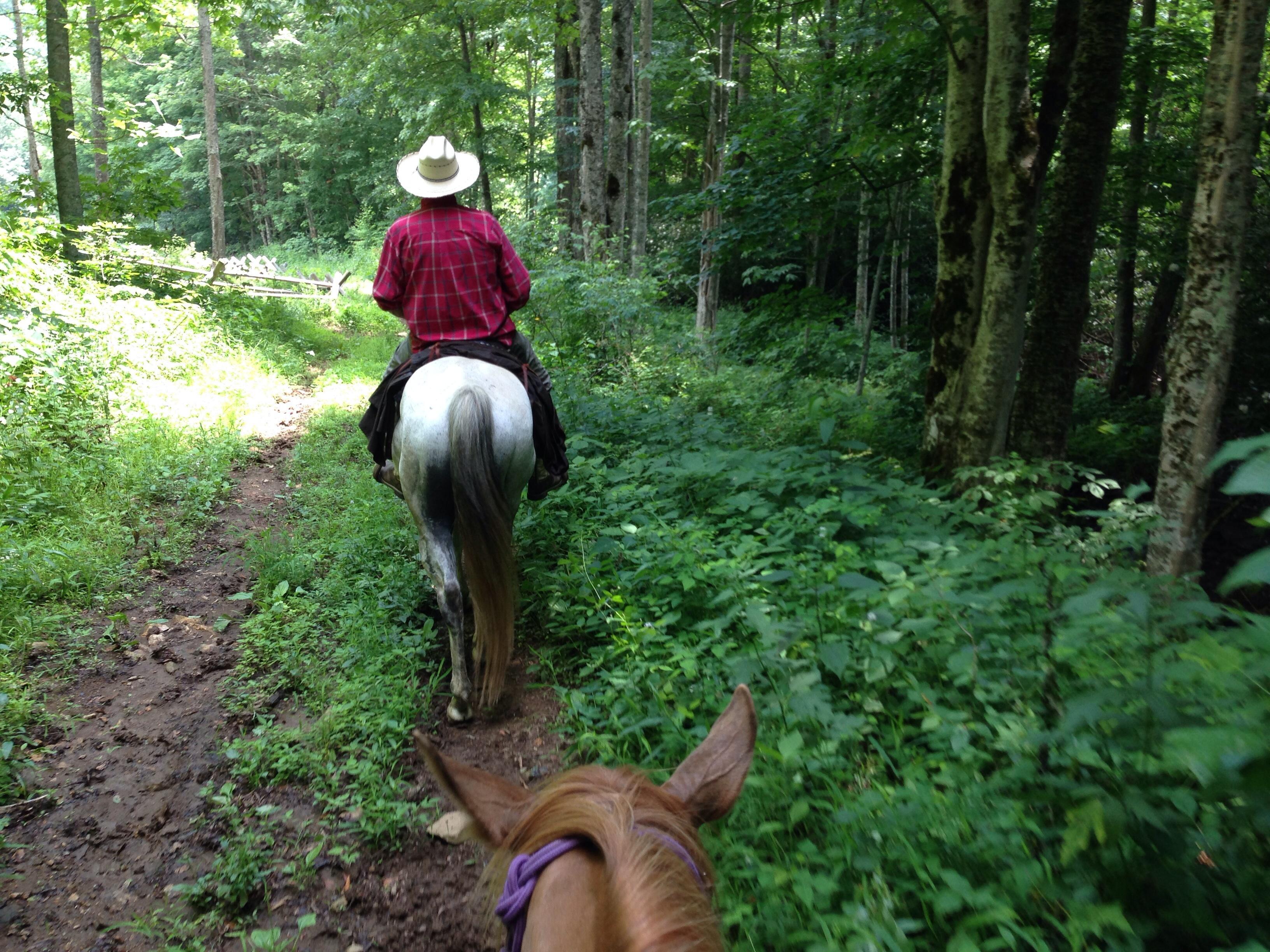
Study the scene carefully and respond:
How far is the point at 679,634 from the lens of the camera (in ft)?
12.2

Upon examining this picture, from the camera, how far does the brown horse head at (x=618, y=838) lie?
0.98 meters

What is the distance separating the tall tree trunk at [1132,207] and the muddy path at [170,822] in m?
8.60

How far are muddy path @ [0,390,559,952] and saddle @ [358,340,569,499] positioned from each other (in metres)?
1.23

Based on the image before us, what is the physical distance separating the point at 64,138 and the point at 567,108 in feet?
30.3

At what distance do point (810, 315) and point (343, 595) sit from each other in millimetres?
5015

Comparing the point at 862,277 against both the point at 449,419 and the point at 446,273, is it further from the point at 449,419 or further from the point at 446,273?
the point at 449,419

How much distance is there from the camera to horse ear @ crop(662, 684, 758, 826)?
1.41 m

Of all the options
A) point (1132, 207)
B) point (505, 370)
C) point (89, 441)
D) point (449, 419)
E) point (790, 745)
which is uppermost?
point (1132, 207)

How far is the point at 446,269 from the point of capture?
427cm

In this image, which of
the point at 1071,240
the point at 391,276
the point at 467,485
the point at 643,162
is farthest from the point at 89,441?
the point at 643,162

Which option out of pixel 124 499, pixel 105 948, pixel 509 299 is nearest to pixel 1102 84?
pixel 509 299

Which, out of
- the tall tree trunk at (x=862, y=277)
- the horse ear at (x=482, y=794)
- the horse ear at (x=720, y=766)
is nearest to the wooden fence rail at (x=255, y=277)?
the tall tree trunk at (x=862, y=277)

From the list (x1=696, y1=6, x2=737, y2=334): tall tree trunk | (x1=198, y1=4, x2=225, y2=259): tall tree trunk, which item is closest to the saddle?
(x1=696, y1=6, x2=737, y2=334): tall tree trunk

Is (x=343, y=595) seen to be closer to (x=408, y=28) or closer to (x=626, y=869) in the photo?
(x=626, y=869)
